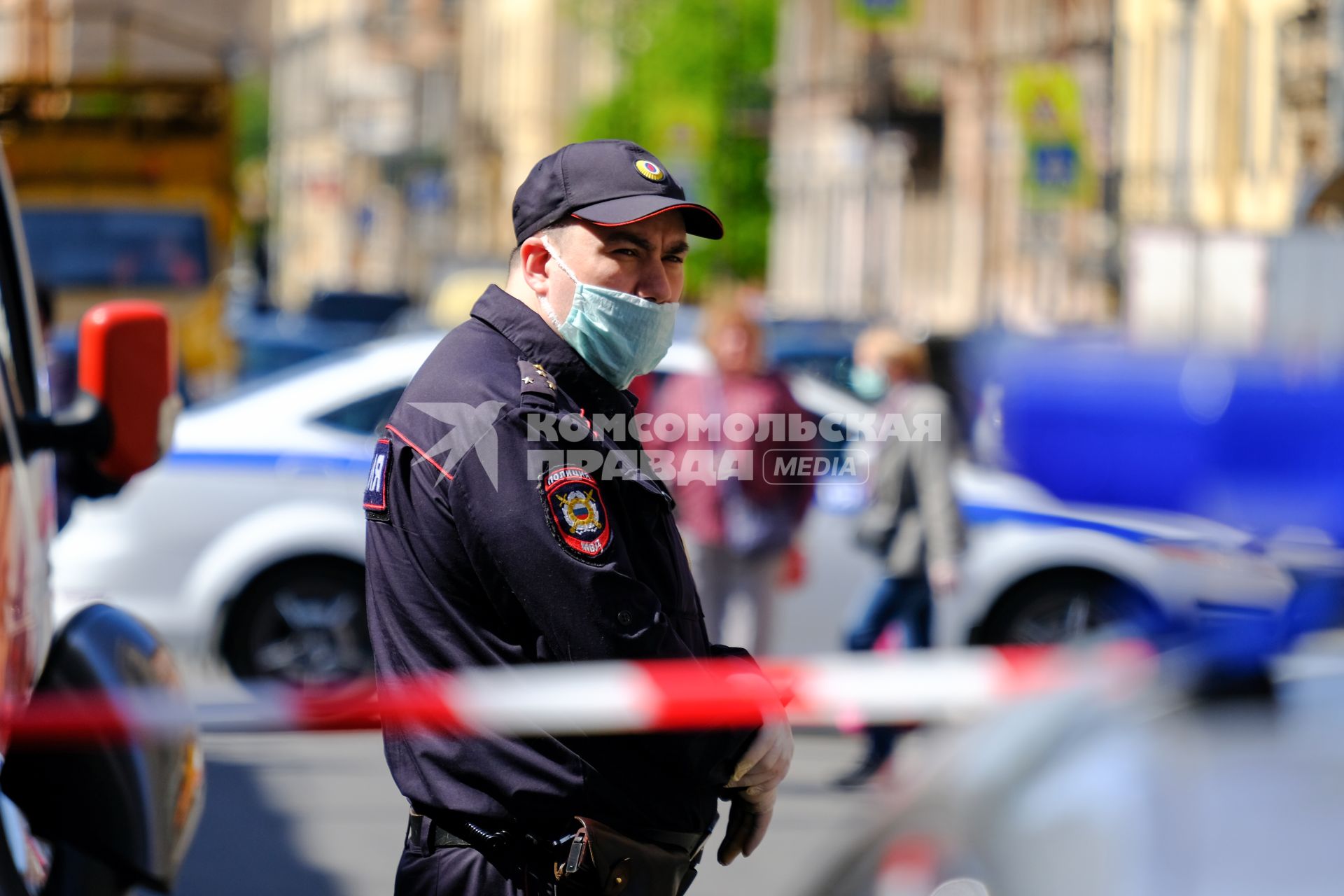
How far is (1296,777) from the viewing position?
2.80 meters

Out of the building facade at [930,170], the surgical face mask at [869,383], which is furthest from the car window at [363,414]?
the building facade at [930,170]

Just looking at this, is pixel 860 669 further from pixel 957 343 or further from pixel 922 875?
pixel 957 343

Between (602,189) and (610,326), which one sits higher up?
(602,189)

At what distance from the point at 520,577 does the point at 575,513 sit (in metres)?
0.11

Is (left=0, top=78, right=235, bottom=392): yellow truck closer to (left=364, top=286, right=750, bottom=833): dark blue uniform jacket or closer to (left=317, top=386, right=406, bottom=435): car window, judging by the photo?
(left=317, top=386, right=406, bottom=435): car window

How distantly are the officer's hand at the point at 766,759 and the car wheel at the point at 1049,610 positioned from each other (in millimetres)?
6488

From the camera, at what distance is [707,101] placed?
181 ft

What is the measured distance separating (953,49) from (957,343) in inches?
1257

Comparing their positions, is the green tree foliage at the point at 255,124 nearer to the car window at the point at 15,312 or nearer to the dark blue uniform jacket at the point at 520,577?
the car window at the point at 15,312

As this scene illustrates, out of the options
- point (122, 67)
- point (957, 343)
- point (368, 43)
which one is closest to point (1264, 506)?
point (957, 343)

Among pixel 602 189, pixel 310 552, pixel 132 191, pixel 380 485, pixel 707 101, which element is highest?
pixel 707 101

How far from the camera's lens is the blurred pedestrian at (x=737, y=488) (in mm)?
7777

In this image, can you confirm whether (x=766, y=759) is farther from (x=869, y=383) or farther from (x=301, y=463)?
(x=869, y=383)

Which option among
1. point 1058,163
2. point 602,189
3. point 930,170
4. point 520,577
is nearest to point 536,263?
point 602,189
